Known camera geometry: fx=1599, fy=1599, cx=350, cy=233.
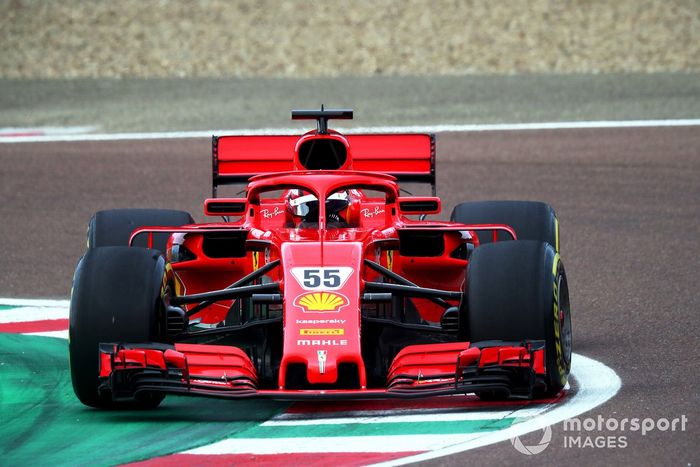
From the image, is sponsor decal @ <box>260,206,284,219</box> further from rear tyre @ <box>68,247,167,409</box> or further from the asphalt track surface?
the asphalt track surface

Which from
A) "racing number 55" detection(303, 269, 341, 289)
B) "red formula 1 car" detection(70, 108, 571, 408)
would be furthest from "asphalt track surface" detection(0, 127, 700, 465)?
"racing number 55" detection(303, 269, 341, 289)

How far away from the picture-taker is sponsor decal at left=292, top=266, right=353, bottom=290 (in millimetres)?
8602

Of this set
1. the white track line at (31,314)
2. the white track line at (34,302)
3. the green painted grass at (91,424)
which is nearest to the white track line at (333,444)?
the green painted grass at (91,424)

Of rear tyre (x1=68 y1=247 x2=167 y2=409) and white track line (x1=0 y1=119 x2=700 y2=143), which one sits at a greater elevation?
white track line (x1=0 y1=119 x2=700 y2=143)

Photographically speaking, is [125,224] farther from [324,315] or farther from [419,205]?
[324,315]

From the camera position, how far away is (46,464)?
7516 mm

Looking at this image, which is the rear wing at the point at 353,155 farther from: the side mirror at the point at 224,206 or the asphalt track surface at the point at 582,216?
the asphalt track surface at the point at 582,216

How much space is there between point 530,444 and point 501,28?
70.1 feet

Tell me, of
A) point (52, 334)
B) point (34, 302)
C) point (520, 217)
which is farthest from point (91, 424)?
point (34, 302)

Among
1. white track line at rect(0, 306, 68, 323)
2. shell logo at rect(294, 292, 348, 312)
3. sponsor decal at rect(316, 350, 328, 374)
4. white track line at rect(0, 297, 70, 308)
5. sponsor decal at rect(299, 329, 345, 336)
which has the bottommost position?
white track line at rect(0, 306, 68, 323)

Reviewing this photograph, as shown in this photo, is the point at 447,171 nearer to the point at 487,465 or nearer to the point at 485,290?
the point at 485,290

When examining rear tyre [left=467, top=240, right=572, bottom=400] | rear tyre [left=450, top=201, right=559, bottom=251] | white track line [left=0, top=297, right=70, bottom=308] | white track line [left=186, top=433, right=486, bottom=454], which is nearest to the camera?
white track line [left=186, top=433, right=486, bottom=454]

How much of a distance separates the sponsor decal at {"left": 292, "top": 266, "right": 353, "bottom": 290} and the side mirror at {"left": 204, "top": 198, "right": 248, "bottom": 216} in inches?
61.1

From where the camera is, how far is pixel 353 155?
11.7m
